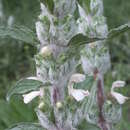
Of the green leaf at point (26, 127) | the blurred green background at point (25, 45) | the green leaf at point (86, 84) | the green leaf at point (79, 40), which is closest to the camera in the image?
the green leaf at point (79, 40)

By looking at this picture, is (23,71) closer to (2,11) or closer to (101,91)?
(2,11)

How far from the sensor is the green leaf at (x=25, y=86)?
103cm

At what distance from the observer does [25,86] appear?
3.45 ft

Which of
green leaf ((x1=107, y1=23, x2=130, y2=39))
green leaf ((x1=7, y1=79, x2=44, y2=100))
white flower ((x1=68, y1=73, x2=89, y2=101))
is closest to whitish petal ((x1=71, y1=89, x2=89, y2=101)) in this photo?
white flower ((x1=68, y1=73, x2=89, y2=101))

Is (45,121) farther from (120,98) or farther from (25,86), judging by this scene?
(120,98)

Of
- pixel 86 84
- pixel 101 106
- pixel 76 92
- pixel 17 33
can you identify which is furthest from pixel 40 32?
pixel 101 106

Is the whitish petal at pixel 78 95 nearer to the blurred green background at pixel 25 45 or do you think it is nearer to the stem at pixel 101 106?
the stem at pixel 101 106

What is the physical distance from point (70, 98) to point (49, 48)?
0.54ft

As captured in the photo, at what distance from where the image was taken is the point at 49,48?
105 centimetres

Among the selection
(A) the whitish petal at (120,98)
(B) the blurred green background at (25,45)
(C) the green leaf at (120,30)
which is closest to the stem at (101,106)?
(A) the whitish petal at (120,98)

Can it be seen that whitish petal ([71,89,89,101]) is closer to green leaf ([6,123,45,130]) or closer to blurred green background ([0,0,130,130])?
green leaf ([6,123,45,130])

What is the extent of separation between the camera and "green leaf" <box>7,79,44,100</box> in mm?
1027

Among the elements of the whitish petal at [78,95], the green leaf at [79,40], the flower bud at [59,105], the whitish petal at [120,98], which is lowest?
the whitish petal at [120,98]

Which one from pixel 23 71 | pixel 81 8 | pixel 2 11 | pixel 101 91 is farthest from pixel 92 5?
pixel 2 11
